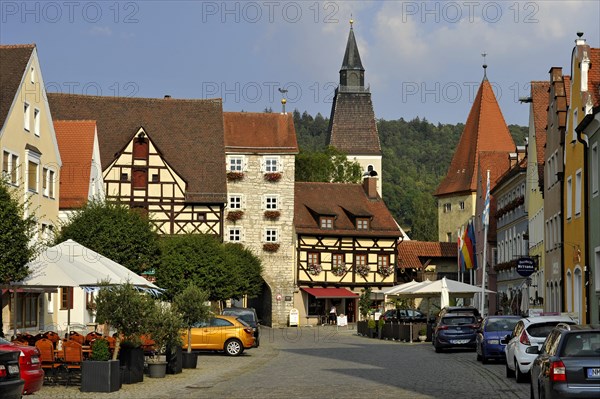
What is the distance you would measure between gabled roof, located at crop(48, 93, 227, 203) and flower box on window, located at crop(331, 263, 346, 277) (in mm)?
13674

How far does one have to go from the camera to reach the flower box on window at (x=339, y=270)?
81438 millimetres

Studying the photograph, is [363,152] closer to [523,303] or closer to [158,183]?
[158,183]

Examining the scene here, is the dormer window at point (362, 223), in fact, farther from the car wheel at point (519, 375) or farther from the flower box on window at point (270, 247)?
the car wheel at point (519, 375)

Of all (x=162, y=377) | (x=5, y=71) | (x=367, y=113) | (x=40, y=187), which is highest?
(x=367, y=113)

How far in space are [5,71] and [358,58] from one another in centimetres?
9108

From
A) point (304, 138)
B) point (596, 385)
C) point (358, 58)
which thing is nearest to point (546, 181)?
point (596, 385)

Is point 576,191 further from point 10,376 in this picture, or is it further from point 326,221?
point 326,221

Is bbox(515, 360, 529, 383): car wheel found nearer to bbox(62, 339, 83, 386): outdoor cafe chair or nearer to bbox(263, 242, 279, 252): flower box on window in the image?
bbox(62, 339, 83, 386): outdoor cafe chair

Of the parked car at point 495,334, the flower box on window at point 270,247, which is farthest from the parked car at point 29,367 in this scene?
the flower box on window at point 270,247

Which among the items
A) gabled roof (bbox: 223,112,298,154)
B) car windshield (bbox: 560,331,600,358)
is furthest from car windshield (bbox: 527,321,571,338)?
gabled roof (bbox: 223,112,298,154)

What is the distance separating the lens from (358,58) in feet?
427

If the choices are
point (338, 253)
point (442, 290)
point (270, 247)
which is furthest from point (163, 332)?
point (338, 253)

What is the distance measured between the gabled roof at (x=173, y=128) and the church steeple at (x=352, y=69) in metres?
53.0

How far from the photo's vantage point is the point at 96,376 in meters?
22.0
